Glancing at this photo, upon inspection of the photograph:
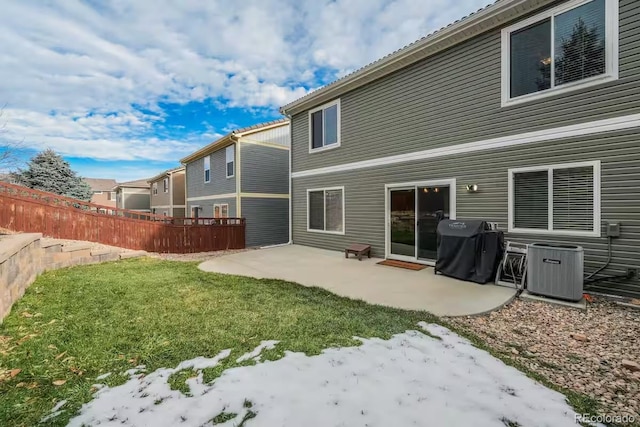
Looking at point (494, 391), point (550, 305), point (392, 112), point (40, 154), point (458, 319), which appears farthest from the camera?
point (40, 154)

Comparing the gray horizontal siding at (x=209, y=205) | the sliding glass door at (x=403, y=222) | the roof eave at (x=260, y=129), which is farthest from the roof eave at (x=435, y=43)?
the gray horizontal siding at (x=209, y=205)

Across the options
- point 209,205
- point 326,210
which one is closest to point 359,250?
point 326,210

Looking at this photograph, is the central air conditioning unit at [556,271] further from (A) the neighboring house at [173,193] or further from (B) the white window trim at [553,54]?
(A) the neighboring house at [173,193]

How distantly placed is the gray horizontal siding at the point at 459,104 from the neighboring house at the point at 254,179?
5.19m

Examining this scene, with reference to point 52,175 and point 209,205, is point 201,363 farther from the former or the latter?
point 52,175

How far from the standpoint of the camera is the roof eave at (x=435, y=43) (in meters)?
5.43

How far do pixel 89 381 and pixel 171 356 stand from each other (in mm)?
619

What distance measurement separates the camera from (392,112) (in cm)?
778

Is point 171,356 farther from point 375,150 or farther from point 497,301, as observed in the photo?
point 375,150

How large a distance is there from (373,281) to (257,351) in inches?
134

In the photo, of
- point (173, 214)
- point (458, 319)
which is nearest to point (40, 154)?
point (173, 214)

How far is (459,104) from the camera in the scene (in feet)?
21.2

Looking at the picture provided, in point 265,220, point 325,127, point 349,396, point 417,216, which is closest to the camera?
point 349,396

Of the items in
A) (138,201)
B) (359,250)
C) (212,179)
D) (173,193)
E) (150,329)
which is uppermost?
(212,179)
